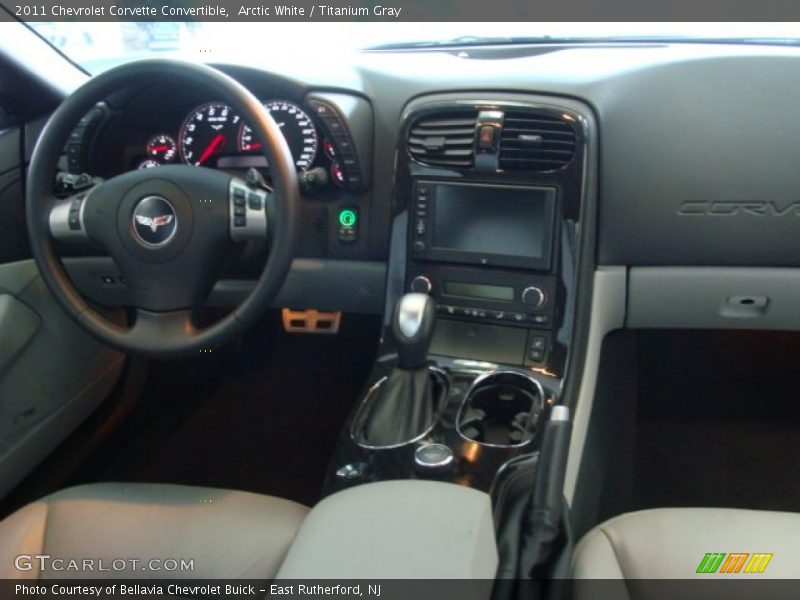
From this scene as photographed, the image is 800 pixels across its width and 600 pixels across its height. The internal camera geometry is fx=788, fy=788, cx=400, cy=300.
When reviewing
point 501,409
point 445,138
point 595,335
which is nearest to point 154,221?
point 445,138

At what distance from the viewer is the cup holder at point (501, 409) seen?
4.64 feet

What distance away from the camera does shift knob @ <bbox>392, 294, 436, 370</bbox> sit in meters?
1.46

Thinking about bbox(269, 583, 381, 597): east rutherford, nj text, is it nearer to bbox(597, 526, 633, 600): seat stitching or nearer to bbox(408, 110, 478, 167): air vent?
bbox(597, 526, 633, 600): seat stitching

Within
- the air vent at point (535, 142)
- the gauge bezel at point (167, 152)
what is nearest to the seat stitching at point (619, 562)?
the air vent at point (535, 142)

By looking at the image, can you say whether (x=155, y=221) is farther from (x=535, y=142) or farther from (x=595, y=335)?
(x=595, y=335)

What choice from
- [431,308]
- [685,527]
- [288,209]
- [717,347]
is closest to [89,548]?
[288,209]

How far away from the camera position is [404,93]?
5.47 feet

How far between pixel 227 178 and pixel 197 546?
59 centimetres

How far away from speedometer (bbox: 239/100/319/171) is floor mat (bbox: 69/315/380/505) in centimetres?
53

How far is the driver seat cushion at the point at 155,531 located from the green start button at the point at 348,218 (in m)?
0.75

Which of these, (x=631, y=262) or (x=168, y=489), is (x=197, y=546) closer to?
(x=168, y=489)

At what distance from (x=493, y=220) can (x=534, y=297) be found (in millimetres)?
175
